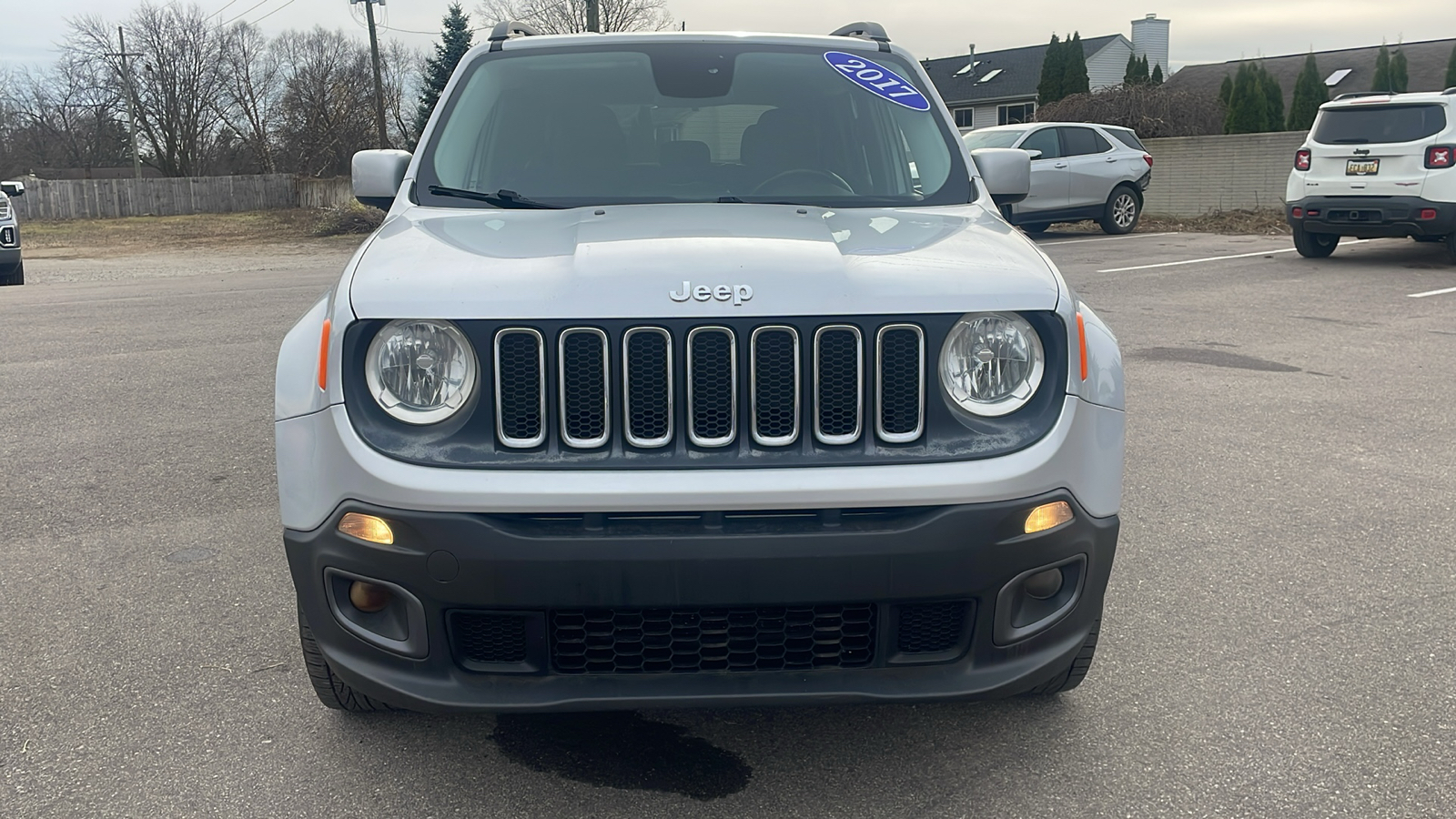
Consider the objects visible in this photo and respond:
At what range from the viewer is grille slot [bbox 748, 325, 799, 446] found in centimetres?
240

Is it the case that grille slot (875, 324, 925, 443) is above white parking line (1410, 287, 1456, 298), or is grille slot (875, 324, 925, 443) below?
above

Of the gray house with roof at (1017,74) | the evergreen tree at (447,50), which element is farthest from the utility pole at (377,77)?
the gray house with roof at (1017,74)

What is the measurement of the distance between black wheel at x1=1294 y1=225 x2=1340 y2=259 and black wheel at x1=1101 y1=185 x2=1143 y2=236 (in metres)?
4.00

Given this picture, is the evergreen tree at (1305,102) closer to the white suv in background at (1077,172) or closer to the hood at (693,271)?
the white suv in background at (1077,172)

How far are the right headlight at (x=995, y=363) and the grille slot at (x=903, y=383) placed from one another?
0.08 m

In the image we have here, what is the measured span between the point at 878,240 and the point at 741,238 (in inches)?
13.0

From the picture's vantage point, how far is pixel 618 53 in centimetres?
399

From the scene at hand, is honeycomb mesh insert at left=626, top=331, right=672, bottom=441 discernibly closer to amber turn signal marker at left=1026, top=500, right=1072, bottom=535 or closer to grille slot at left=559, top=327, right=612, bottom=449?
grille slot at left=559, top=327, right=612, bottom=449

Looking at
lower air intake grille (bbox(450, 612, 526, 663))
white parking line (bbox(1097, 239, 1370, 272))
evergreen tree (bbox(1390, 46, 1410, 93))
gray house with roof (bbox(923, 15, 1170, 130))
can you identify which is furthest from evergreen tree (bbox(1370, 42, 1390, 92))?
lower air intake grille (bbox(450, 612, 526, 663))

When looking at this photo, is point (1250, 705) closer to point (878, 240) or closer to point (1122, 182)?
point (878, 240)

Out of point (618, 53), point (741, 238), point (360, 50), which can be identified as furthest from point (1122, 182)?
point (360, 50)

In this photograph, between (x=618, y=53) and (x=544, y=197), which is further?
(x=618, y=53)

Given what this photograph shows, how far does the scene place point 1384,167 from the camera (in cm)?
1291

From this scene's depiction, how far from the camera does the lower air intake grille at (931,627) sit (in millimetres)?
2463
